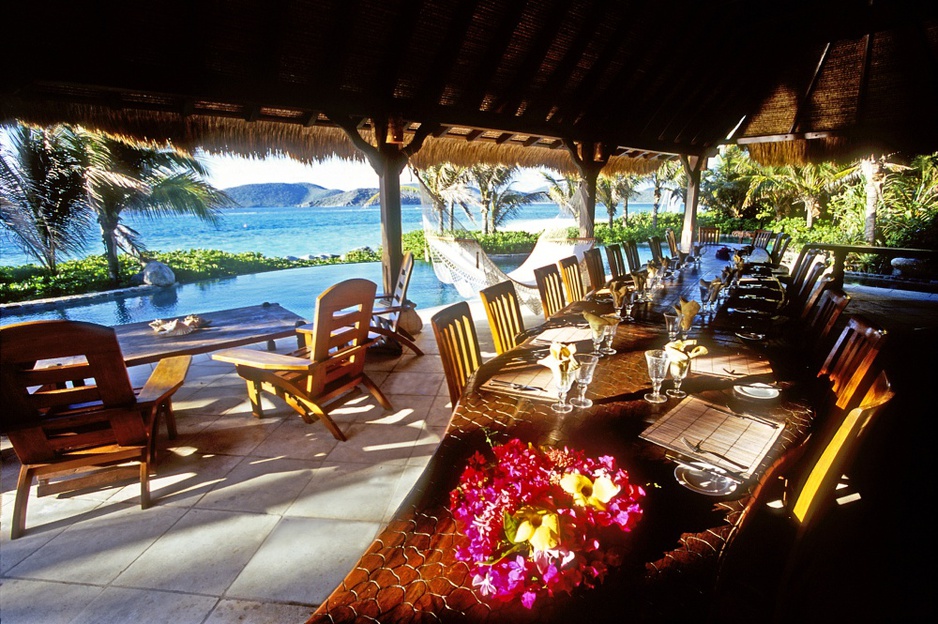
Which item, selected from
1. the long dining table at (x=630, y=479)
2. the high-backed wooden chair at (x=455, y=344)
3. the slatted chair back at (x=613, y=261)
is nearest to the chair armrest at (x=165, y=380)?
the high-backed wooden chair at (x=455, y=344)

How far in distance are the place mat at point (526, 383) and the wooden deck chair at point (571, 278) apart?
1.72 metres

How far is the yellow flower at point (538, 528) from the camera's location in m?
0.60

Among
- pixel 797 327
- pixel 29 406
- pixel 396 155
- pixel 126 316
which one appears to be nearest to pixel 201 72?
pixel 396 155

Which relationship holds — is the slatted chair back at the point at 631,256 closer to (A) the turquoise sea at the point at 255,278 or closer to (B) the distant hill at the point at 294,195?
(A) the turquoise sea at the point at 255,278

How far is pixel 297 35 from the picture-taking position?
3123 mm

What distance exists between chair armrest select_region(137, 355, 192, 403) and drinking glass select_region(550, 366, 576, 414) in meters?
1.68

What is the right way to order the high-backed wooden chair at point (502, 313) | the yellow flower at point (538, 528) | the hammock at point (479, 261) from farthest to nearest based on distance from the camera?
the hammock at point (479, 261) → the high-backed wooden chair at point (502, 313) → the yellow flower at point (538, 528)

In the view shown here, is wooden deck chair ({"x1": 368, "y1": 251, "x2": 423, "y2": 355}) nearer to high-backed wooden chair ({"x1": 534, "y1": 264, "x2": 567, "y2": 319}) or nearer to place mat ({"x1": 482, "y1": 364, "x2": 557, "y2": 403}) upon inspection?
high-backed wooden chair ({"x1": 534, "y1": 264, "x2": 567, "y2": 319})

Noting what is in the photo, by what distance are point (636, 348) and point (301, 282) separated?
8.20 metres

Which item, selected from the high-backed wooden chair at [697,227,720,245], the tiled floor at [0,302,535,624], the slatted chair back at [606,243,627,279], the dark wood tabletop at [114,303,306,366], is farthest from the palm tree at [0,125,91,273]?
the high-backed wooden chair at [697,227,720,245]

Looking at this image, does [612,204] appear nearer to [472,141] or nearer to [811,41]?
[811,41]

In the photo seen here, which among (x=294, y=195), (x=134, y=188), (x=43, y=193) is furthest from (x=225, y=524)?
(x=294, y=195)

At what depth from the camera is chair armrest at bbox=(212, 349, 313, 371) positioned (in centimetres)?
226

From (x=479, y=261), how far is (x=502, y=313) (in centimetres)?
251
